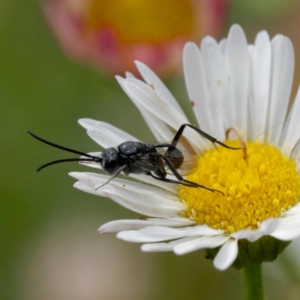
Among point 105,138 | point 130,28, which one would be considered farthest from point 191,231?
point 130,28

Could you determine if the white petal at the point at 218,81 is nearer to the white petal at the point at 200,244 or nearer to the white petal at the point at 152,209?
the white petal at the point at 152,209

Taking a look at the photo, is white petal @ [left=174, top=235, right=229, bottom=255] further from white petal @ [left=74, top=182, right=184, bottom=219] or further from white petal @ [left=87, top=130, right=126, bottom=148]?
white petal @ [left=87, top=130, right=126, bottom=148]

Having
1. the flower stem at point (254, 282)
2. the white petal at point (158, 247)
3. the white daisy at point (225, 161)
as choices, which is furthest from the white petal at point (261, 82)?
the white petal at point (158, 247)

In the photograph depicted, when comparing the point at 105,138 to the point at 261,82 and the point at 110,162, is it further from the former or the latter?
the point at 261,82

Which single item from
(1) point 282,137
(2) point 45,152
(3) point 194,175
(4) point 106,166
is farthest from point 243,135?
(2) point 45,152

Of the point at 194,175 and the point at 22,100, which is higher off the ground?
the point at 22,100

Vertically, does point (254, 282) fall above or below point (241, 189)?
below

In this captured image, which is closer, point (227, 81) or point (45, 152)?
point (227, 81)

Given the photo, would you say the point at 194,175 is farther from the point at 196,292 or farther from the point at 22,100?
the point at 22,100

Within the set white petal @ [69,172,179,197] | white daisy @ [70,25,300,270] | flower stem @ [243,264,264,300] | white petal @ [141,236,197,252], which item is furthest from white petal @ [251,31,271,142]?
white petal @ [141,236,197,252]
